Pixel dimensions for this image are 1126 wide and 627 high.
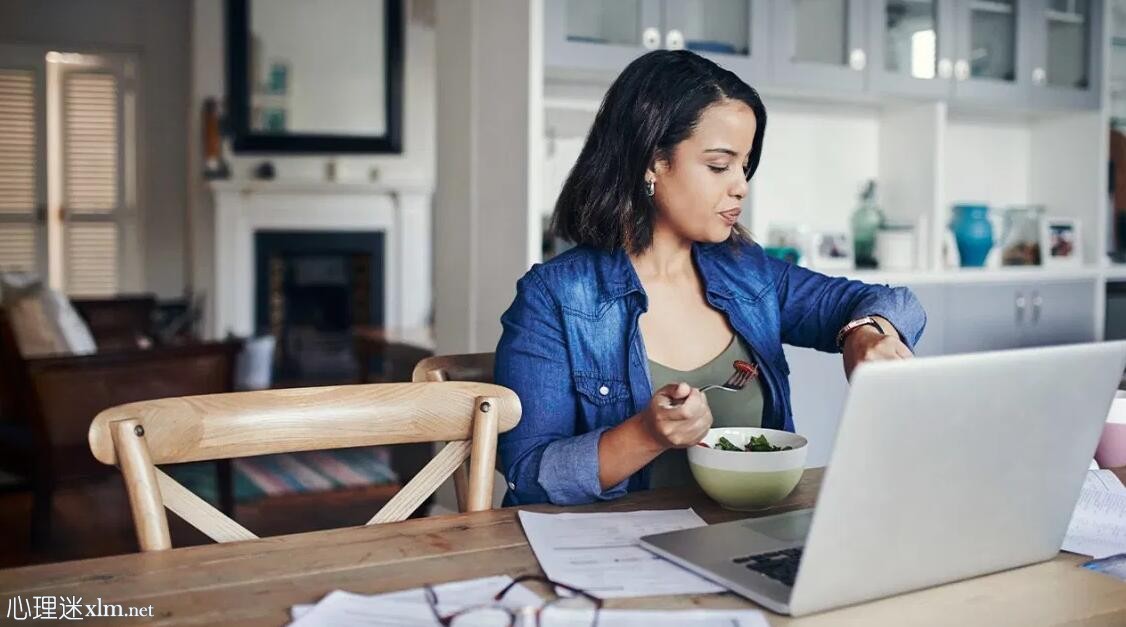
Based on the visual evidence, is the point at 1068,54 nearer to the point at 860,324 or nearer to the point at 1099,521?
the point at 860,324

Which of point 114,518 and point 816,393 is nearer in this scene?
point 816,393

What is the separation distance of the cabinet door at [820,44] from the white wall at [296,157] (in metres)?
3.62

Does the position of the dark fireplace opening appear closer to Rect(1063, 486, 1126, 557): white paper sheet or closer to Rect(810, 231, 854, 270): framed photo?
Rect(810, 231, 854, 270): framed photo

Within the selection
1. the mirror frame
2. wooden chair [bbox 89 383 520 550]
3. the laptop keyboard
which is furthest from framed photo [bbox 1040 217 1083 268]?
the mirror frame

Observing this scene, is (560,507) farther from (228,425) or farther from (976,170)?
(976,170)

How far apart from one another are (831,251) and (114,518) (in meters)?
2.64

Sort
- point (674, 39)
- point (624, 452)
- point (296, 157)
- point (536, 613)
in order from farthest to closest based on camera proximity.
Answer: point (296, 157) < point (674, 39) < point (624, 452) < point (536, 613)

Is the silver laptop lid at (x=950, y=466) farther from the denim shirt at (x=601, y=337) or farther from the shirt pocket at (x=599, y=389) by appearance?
the shirt pocket at (x=599, y=389)

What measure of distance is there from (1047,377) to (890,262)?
2796 mm

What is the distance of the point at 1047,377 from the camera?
0.87 m

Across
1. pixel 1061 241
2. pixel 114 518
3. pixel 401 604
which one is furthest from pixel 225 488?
pixel 1061 241

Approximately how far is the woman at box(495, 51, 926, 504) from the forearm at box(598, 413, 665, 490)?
134 millimetres

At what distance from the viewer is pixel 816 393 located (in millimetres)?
3072

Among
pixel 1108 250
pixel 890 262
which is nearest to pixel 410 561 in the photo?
pixel 890 262
